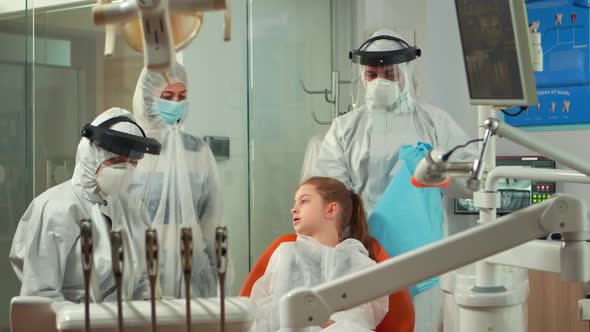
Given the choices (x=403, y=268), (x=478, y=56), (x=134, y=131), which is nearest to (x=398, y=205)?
(x=134, y=131)

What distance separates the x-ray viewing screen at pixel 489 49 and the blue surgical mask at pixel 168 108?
73.4 inches

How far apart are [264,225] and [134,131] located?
1130 mm

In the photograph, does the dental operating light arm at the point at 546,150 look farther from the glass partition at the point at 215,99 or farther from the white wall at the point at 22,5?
the white wall at the point at 22,5

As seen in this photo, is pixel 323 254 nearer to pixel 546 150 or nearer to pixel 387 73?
pixel 387 73

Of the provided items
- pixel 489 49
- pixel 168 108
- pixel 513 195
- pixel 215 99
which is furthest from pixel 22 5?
pixel 513 195

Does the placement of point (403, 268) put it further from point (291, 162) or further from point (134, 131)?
point (291, 162)

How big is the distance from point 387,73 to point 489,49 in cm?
209

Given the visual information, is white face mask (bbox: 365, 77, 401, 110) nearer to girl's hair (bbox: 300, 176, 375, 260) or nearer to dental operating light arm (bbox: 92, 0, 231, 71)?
girl's hair (bbox: 300, 176, 375, 260)

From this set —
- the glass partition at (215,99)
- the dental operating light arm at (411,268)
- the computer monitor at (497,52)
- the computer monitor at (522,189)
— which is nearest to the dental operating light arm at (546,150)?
the computer monitor at (497,52)

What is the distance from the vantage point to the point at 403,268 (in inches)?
62.2

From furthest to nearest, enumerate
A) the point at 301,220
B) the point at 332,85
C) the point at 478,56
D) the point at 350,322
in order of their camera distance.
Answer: the point at 332,85, the point at 301,220, the point at 350,322, the point at 478,56

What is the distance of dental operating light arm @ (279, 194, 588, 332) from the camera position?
157cm

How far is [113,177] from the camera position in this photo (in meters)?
3.12

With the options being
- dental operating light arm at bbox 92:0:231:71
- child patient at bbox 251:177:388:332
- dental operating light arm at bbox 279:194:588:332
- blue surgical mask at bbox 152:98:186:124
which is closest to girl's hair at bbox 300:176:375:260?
child patient at bbox 251:177:388:332
